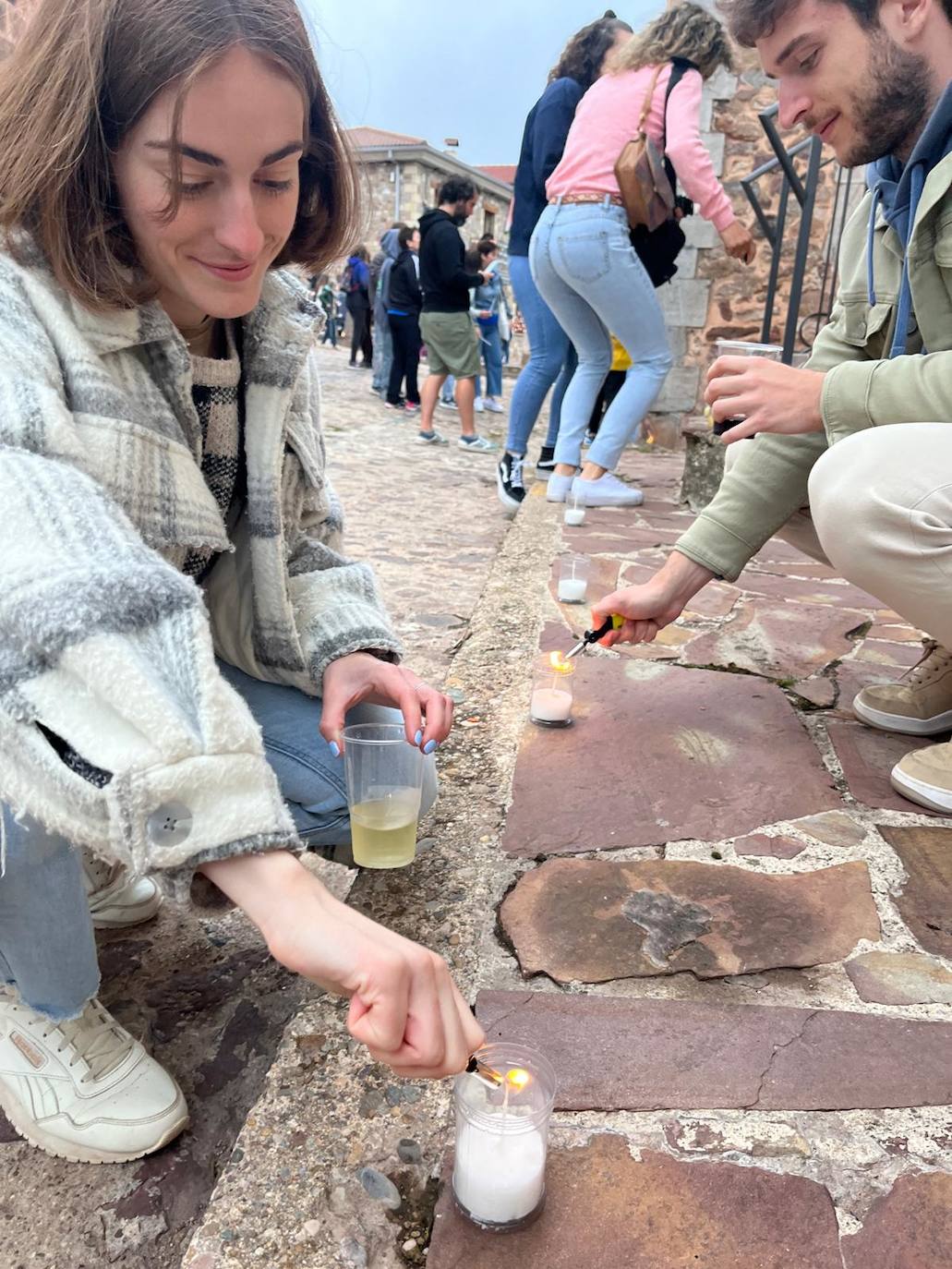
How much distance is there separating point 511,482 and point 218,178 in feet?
12.4

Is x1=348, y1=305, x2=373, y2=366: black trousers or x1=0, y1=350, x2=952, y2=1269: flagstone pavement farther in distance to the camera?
x1=348, y1=305, x2=373, y2=366: black trousers

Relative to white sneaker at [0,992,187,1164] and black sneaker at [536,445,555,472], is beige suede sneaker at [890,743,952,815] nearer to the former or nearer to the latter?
white sneaker at [0,992,187,1164]

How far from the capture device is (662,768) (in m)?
1.99

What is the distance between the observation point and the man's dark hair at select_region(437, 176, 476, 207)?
7496 millimetres

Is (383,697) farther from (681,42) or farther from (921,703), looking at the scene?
(681,42)

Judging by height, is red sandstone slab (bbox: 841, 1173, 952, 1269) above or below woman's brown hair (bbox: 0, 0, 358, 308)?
below

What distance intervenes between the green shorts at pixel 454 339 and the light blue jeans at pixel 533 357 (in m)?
2.69

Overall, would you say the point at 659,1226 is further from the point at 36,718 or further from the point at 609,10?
the point at 609,10

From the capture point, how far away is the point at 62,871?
1.19 m

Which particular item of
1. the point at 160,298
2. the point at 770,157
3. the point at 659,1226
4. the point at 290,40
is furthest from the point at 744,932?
the point at 770,157

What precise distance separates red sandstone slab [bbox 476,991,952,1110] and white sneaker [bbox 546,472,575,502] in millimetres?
3777

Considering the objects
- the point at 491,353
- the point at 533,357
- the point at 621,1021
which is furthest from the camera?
the point at 491,353

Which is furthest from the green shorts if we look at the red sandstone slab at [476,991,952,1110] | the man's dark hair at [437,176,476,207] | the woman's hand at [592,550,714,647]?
the red sandstone slab at [476,991,952,1110]

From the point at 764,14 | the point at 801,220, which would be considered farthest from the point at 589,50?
the point at 764,14
